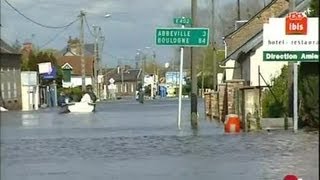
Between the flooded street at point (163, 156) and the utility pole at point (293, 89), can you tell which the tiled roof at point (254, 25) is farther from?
the flooded street at point (163, 156)

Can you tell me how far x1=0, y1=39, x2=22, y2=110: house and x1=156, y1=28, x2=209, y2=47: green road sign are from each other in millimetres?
22724

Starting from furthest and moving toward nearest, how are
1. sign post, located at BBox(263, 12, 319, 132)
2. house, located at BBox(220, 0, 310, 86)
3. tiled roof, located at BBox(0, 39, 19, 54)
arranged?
1. house, located at BBox(220, 0, 310, 86)
2. sign post, located at BBox(263, 12, 319, 132)
3. tiled roof, located at BBox(0, 39, 19, 54)

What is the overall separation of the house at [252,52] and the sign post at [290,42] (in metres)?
12.8

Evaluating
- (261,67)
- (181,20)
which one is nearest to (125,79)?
(261,67)

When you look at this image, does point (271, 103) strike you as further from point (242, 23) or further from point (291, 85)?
point (242, 23)

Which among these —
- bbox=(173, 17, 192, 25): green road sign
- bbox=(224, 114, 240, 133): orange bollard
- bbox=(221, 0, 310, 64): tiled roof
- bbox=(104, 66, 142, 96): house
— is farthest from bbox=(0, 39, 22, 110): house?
bbox=(104, 66, 142, 96): house

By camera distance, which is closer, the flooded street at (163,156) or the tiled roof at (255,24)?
the flooded street at (163,156)

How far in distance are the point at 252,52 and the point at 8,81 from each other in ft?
134

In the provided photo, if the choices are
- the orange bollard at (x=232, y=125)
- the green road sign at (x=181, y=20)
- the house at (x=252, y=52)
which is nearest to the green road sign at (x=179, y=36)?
the green road sign at (x=181, y=20)

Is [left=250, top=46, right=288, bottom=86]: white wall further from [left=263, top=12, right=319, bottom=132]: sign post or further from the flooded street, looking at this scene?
[left=263, top=12, right=319, bottom=132]: sign post

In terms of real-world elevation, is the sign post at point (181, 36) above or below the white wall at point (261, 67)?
above

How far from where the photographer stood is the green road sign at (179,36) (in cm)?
2931

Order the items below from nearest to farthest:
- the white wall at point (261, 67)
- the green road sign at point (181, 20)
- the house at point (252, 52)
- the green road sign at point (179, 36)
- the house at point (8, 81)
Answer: the house at point (8, 81) < the green road sign at point (179, 36) < the green road sign at point (181, 20) < the house at point (252, 52) < the white wall at point (261, 67)

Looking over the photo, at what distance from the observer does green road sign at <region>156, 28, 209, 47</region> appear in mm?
29312
